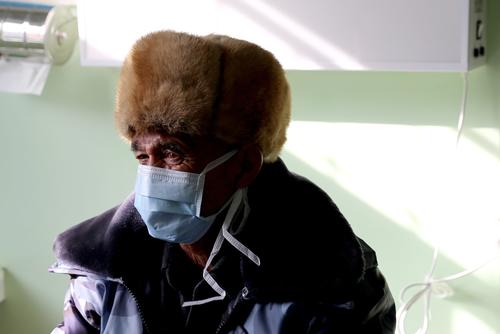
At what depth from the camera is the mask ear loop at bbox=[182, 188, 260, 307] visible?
1.30 m

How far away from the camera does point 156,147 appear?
1.24m

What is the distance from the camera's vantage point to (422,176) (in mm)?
1787

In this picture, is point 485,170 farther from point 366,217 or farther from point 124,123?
point 124,123

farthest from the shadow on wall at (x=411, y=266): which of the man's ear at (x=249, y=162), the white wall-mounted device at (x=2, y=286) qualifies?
the white wall-mounted device at (x=2, y=286)

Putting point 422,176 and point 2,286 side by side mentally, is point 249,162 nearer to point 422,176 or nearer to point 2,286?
point 422,176

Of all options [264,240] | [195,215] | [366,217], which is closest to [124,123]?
[195,215]

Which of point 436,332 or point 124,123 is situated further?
point 436,332

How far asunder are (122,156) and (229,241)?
81 centimetres

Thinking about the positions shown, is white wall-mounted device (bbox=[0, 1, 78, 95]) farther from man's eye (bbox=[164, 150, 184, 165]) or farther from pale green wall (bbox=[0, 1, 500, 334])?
man's eye (bbox=[164, 150, 184, 165])

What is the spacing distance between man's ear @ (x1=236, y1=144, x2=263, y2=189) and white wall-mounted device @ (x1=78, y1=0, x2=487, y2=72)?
0.47m

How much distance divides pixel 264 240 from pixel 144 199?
0.22 m

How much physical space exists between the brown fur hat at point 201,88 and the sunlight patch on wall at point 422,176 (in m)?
0.61

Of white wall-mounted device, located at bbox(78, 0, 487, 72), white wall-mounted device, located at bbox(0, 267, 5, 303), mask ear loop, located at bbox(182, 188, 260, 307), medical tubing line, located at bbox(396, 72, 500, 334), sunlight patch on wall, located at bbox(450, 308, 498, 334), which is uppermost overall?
white wall-mounted device, located at bbox(78, 0, 487, 72)

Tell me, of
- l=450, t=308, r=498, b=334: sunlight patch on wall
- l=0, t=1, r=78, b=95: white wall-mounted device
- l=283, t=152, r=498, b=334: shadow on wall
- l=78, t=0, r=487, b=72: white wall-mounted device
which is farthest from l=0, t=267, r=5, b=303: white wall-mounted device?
l=450, t=308, r=498, b=334: sunlight patch on wall
